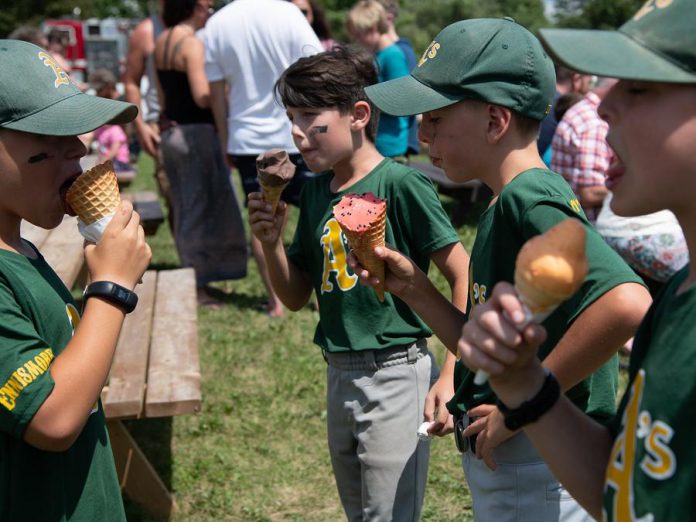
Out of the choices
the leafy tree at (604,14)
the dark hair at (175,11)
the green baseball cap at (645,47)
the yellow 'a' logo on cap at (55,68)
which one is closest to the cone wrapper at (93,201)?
the yellow 'a' logo on cap at (55,68)

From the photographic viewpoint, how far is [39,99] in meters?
2.09

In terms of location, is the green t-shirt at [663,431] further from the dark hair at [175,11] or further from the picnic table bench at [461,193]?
the picnic table bench at [461,193]

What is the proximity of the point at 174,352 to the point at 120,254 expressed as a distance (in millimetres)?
2331

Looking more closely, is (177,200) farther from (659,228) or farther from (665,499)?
(665,499)

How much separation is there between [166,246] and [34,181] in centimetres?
782

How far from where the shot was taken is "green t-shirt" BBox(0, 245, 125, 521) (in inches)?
73.6

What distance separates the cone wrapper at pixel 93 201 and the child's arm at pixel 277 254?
2.62 ft

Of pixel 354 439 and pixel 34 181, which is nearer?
pixel 34 181

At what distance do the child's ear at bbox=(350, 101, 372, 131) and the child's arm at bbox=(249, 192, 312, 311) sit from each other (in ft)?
1.33

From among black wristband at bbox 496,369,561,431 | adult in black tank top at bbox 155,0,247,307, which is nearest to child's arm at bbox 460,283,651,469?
black wristband at bbox 496,369,561,431

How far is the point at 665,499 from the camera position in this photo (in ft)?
4.48

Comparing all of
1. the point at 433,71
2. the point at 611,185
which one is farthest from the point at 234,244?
the point at 611,185

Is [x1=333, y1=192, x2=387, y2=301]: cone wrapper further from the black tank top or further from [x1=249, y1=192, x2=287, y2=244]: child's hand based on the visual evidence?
the black tank top

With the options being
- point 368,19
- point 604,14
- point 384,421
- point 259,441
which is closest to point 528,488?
point 384,421
